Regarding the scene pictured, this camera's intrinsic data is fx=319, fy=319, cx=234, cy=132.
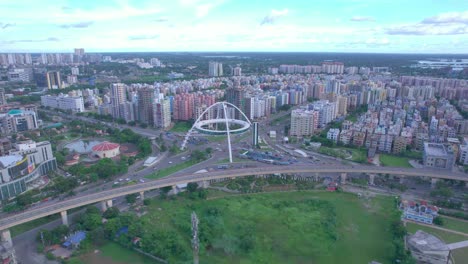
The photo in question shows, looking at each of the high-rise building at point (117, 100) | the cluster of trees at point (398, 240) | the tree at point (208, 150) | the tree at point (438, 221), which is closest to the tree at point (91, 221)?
the tree at point (208, 150)

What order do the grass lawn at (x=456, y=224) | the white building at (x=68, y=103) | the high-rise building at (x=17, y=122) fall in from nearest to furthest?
the grass lawn at (x=456, y=224) → the high-rise building at (x=17, y=122) → the white building at (x=68, y=103)

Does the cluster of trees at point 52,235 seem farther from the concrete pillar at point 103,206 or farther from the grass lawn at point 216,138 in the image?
the grass lawn at point 216,138

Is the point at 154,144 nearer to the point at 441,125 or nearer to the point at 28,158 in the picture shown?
the point at 28,158

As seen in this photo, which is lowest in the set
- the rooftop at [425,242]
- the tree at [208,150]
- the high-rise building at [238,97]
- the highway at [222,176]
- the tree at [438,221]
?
the tree at [438,221]

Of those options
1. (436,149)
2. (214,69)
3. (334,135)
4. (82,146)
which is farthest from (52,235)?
(214,69)

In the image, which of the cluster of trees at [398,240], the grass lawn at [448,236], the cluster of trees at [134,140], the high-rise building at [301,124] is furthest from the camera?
the high-rise building at [301,124]
